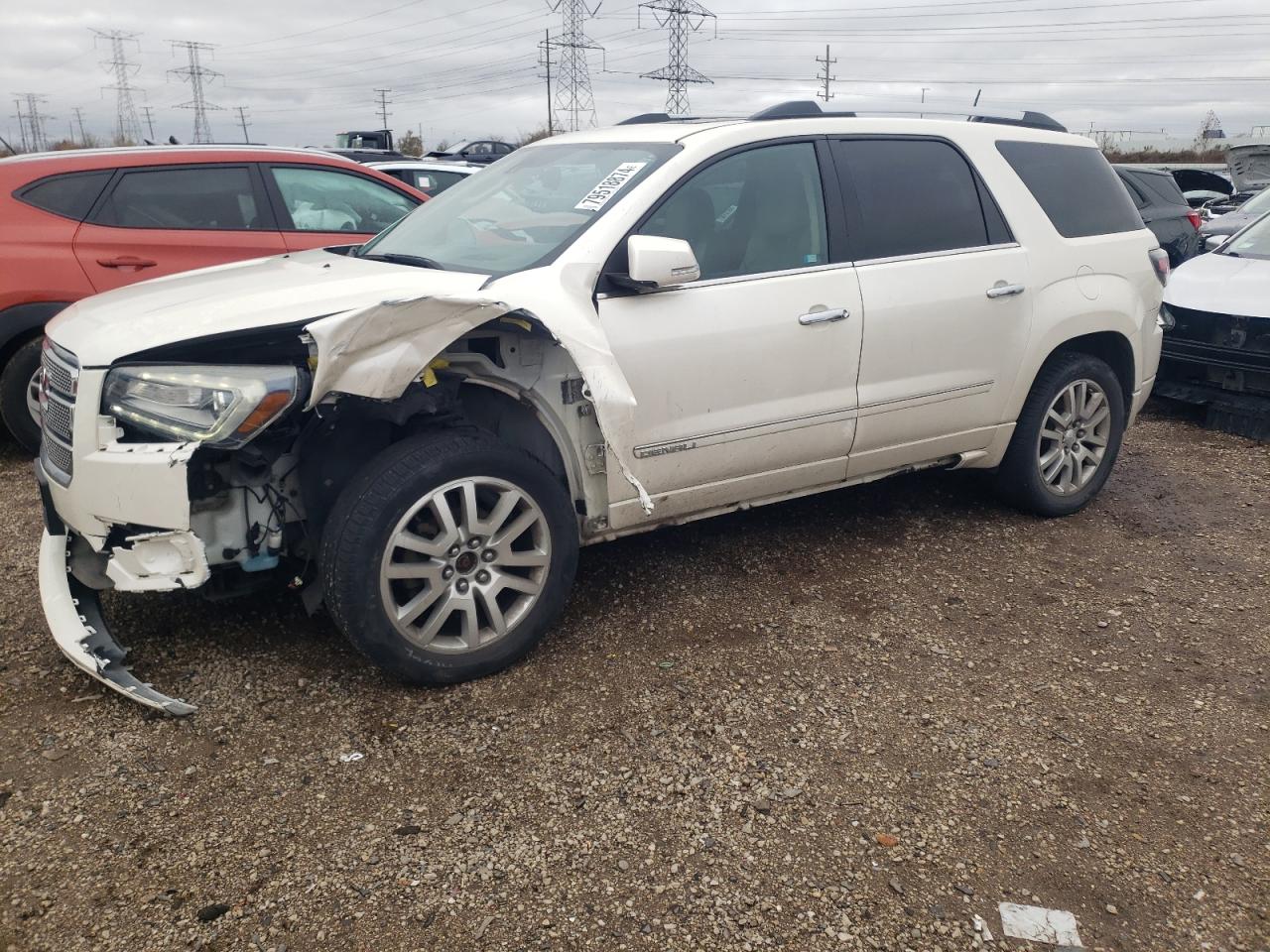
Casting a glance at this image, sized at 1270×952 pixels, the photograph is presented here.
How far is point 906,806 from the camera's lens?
2754mm

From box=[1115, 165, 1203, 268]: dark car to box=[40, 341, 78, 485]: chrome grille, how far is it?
931 centimetres

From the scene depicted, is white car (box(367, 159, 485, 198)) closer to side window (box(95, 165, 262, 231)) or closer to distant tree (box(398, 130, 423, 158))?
side window (box(95, 165, 262, 231))

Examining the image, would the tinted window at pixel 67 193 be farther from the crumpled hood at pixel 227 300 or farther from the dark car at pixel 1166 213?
the dark car at pixel 1166 213

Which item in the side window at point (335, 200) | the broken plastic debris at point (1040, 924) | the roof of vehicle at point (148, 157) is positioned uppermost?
the roof of vehicle at point (148, 157)

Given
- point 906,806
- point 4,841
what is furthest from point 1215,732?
point 4,841

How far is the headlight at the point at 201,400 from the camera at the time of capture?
2859 mm

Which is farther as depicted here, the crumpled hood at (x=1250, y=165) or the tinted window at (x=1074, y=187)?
the crumpled hood at (x=1250, y=165)

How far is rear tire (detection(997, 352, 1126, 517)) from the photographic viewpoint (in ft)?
15.1

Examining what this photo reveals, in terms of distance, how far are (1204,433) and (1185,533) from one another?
2276 millimetres

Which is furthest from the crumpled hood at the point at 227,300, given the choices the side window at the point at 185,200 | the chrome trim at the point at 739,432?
the side window at the point at 185,200

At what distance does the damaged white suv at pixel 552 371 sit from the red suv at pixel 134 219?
7.58ft

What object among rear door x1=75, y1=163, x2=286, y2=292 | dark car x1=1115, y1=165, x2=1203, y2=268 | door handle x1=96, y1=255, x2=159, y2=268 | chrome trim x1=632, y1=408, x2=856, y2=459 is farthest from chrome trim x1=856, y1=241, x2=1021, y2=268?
dark car x1=1115, y1=165, x2=1203, y2=268

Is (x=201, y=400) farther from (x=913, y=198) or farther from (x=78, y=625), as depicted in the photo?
(x=913, y=198)

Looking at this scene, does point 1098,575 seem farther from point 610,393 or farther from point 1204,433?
point 1204,433
